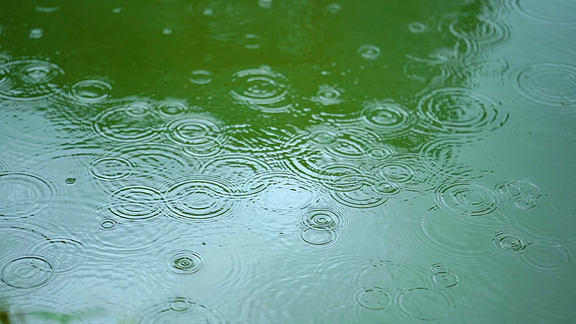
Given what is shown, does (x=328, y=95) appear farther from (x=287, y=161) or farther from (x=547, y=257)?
(x=547, y=257)

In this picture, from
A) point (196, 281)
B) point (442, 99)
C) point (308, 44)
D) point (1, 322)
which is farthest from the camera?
point (308, 44)

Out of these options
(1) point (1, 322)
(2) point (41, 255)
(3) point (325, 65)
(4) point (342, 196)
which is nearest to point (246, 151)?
(4) point (342, 196)

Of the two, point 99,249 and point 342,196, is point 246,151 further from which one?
point 99,249

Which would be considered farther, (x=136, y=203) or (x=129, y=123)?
(x=129, y=123)

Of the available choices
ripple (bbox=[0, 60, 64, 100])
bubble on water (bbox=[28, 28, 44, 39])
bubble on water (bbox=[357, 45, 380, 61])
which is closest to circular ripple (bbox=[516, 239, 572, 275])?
bubble on water (bbox=[357, 45, 380, 61])

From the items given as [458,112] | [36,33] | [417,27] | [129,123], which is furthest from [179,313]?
[417,27]

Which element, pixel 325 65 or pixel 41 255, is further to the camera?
pixel 325 65
